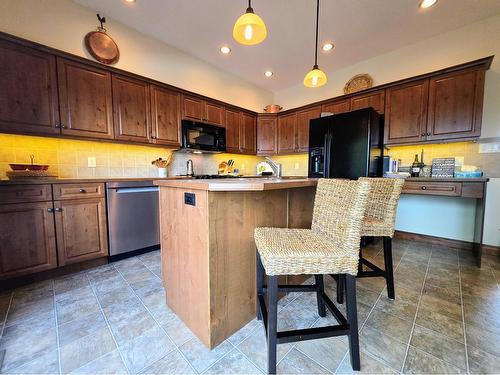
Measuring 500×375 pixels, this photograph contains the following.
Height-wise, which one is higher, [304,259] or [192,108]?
[192,108]

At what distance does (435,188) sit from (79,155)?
431cm

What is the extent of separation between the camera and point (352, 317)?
99 cm

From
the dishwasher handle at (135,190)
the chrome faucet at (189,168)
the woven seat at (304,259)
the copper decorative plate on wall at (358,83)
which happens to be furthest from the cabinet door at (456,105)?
the dishwasher handle at (135,190)

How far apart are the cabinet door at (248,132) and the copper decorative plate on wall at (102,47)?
86.3 inches

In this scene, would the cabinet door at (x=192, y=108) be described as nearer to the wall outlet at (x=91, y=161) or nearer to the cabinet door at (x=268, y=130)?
the wall outlet at (x=91, y=161)

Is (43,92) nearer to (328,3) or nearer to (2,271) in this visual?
(2,271)

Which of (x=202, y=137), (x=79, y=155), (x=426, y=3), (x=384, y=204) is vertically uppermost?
(x=426, y=3)

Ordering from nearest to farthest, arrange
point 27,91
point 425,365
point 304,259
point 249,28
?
point 304,259 < point 425,365 < point 249,28 < point 27,91

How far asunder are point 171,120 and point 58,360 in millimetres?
2687

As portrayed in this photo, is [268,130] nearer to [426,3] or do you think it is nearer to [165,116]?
[165,116]

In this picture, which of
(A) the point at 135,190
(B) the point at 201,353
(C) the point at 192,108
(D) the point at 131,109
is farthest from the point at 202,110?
(B) the point at 201,353

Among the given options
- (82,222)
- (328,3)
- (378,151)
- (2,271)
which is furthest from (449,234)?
(2,271)

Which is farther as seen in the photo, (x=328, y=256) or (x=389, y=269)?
(x=389, y=269)

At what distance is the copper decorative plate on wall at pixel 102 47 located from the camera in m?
2.34
